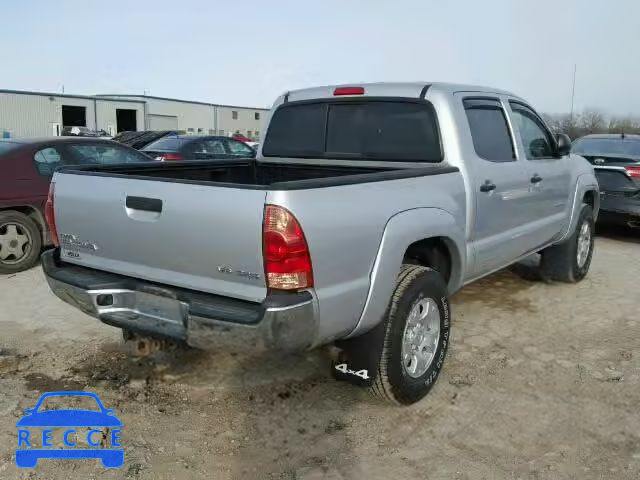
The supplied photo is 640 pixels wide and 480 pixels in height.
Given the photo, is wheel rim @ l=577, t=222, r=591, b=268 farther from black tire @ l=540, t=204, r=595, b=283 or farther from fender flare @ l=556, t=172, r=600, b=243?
fender flare @ l=556, t=172, r=600, b=243

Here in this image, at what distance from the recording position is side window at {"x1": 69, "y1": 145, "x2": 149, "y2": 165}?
7.28 m

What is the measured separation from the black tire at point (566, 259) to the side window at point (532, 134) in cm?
104

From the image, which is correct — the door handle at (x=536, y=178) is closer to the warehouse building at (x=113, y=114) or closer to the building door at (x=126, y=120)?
the warehouse building at (x=113, y=114)

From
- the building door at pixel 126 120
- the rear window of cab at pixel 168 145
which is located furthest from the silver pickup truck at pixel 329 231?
the building door at pixel 126 120

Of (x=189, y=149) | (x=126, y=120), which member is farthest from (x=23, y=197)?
(x=126, y=120)

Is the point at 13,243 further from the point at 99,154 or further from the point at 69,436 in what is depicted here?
the point at 69,436

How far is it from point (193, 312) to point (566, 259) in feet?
14.8

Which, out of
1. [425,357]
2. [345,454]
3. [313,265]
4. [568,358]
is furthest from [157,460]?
[568,358]

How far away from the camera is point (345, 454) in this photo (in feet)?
9.83

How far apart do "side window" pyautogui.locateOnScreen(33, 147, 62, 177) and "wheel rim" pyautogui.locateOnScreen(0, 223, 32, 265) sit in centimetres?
71

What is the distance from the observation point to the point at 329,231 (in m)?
2.71

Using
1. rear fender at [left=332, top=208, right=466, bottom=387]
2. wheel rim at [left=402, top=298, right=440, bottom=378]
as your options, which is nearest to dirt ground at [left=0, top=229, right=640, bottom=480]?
wheel rim at [left=402, top=298, right=440, bottom=378]

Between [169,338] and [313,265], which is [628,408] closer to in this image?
[313,265]

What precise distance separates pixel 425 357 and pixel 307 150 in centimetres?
195
